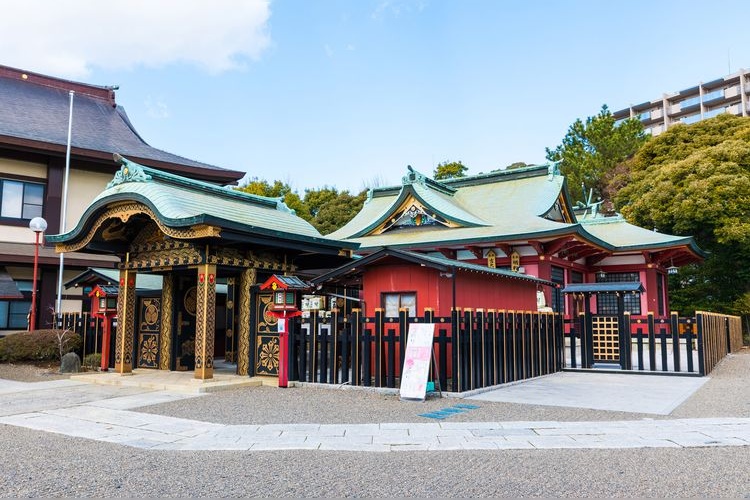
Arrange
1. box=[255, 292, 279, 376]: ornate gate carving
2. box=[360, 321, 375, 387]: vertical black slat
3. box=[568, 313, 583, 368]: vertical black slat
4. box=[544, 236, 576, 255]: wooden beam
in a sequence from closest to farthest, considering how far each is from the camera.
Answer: box=[360, 321, 375, 387]: vertical black slat, box=[255, 292, 279, 376]: ornate gate carving, box=[568, 313, 583, 368]: vertical black slat, box=[544, 236, 576, 255]: wooden beam

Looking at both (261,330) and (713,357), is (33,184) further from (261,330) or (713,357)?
(713,357)

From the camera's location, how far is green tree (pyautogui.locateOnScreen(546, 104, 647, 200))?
130 feet

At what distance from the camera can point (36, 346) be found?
1602cm

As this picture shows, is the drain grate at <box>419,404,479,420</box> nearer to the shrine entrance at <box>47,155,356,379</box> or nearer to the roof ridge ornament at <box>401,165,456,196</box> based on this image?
the shrine entrance at <box>47,155,356,379</box>

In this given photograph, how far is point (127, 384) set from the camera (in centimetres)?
1216

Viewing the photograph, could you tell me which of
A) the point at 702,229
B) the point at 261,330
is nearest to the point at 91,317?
the point at 261,330

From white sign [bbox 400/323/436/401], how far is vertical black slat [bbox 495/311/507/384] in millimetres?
1924

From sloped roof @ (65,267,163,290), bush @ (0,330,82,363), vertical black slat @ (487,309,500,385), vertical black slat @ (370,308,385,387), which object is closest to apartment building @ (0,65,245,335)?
bush @ (0,330,82,363)

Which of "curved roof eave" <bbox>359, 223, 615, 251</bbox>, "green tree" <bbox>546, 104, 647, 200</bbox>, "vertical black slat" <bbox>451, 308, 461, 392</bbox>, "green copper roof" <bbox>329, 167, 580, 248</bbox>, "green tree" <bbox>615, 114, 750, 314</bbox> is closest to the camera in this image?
"vertical black slat" <bbox>451, 308, 461, 392</bbox>

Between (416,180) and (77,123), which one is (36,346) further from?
(416,180)

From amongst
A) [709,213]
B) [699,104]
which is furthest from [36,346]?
[699,104]

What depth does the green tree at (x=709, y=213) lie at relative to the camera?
26844mm

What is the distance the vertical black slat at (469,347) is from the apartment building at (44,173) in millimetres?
14922

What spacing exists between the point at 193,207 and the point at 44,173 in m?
12.3
